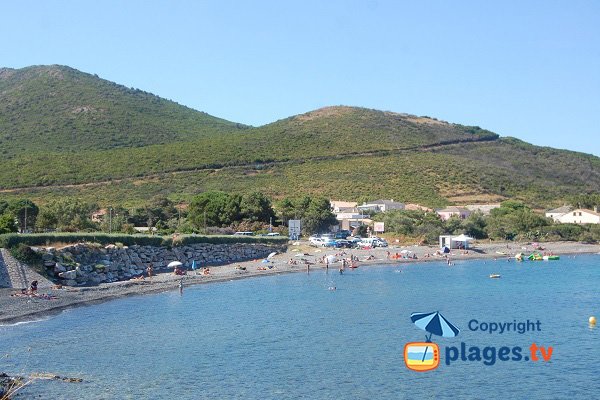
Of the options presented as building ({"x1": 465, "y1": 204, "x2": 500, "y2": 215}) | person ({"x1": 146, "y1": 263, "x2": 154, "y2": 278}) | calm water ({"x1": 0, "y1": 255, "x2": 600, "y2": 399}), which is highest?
building ({"x1": 465, "y1": 204, "x2": 500, "y2": 215})

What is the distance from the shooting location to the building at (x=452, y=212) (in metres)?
88.7

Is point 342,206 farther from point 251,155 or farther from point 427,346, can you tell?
point 427,346

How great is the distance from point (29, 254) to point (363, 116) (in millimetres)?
115583

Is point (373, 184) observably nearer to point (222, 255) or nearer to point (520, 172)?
point (520, 172)

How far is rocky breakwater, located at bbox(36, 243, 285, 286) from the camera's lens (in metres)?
38.9

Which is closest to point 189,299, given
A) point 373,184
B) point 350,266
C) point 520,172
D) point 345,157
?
point 350,266

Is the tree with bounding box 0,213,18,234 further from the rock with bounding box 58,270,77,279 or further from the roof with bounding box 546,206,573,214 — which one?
the roof with bounding box 546,206,573,214

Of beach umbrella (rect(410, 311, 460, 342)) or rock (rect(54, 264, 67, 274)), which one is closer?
beach umbrella (rect(410, 311, 460, 342))

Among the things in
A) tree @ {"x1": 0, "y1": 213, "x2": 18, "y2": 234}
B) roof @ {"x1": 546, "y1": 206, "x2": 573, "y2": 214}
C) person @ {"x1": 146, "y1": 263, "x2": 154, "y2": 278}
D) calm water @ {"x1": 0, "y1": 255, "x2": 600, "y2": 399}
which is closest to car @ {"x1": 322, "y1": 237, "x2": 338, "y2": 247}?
calm water @ {"x1": 0, "y1": 255, "x2": 600, "y2": 399}

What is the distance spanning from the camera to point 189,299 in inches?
1553

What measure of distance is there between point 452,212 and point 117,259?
178 ft

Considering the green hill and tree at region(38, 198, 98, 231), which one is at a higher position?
the green hill

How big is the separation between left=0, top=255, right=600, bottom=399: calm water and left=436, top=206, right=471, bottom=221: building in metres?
42.5

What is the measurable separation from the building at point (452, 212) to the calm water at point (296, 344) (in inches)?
1674
